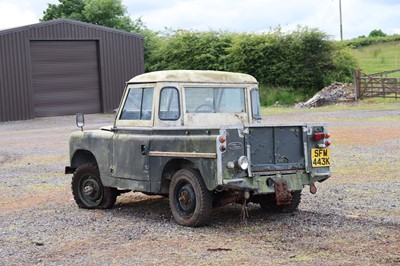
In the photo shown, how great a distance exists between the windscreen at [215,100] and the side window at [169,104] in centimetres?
16

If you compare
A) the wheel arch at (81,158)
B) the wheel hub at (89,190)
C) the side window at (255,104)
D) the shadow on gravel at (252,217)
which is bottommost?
the shadow on gravel at (252,217)

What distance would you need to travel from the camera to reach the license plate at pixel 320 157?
404 inches

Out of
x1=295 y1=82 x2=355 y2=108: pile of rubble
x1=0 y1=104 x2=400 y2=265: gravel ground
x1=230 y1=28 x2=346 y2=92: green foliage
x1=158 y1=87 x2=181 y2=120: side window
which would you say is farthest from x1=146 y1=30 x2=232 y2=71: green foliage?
x1=158 y1=87 x2=181 y2=120: side window

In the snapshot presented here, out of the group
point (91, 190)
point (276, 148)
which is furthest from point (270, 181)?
point (91, 190)

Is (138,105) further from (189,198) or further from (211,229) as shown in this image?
(211,229)

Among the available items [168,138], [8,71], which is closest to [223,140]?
[168,138]

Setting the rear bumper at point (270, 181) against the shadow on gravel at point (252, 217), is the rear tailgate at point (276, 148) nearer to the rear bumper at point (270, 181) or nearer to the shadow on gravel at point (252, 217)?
the rear bumper at point (270, 181)

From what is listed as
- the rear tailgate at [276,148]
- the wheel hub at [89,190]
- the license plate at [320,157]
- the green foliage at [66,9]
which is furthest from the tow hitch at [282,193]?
the green foliage at [66,9]

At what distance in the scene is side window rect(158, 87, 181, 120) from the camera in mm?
10531

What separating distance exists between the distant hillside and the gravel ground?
37.9 metres

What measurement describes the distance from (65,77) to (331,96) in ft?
46.0

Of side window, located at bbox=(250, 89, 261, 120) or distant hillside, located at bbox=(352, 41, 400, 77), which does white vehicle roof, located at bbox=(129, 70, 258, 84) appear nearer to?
side window, located at bbox=(250, 89, 261, 120)

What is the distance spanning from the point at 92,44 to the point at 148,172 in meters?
30.2

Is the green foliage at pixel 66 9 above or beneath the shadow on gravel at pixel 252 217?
above
